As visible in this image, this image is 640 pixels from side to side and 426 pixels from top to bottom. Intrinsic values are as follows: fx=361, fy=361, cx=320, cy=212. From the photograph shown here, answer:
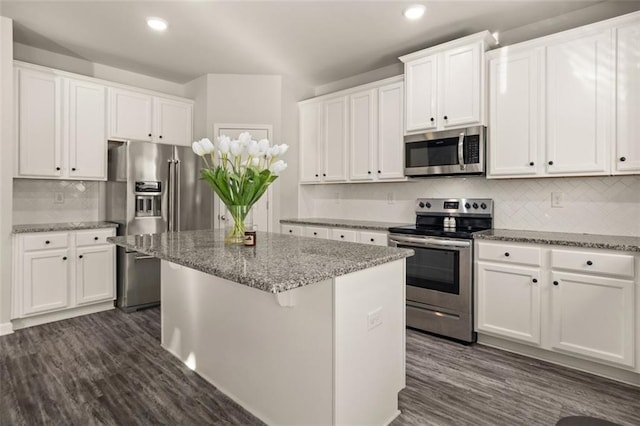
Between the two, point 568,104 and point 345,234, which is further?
point 345,234

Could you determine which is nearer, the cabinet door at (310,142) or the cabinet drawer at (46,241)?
the cabinet drawer at (46,241)

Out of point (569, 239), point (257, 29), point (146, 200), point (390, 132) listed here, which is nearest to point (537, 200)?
point (569, 239)

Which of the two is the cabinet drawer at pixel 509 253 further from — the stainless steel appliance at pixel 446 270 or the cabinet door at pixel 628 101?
the cabinet door at pixel 628 101

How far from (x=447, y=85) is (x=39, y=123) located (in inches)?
154

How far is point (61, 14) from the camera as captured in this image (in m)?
3.09

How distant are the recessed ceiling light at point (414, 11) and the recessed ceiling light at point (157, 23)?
83.0 inches

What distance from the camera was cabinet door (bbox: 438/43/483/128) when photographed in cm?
311

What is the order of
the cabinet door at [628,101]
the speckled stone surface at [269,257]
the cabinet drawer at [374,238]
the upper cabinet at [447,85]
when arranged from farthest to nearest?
1. the cabinet drawer at [374,238]
2. the upper cabinet at [447,85]
3. the cabinet door at [628,101]
4. the speckled stone surface at [269,257]

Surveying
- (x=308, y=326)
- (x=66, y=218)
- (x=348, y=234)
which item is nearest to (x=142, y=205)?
(x=66, y=218)

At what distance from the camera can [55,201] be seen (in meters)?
3.93

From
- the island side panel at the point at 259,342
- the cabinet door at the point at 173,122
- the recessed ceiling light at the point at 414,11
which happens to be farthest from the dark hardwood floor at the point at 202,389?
the recessed ceiling light at the point at 414,11

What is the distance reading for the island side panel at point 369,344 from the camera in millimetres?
1557

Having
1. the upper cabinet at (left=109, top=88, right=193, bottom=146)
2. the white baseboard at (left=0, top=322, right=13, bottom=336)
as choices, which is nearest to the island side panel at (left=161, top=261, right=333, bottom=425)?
the white baseboard at (left=0, top=322, right=13, bottom=336)

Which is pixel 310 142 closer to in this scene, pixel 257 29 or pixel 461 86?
pixel 257 29
